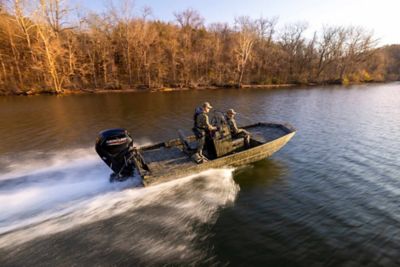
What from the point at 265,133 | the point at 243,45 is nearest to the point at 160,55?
the point at 243,45

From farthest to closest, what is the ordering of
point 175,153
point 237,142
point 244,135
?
point 244,135
point 237,142
point 175,153

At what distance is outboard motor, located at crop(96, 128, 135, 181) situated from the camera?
661 centimetres

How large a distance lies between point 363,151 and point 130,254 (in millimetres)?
10186

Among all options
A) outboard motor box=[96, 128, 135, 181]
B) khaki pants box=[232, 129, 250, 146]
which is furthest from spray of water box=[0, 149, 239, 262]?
khaki pants box=[232, 129, 250, 146]

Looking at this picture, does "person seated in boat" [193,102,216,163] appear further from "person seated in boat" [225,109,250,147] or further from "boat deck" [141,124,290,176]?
"person seated in boat" [225,109,250,147]

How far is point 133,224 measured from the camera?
5.52 meters

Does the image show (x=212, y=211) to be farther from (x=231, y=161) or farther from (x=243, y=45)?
(x=243, y=45)

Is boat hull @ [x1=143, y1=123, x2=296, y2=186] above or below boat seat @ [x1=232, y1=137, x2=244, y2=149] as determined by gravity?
below

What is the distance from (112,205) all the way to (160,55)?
37888 millimetres

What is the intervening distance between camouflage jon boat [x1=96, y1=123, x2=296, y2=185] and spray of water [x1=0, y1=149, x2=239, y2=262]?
1.34ft

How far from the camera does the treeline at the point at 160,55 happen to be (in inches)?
1297

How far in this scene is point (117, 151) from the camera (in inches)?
263

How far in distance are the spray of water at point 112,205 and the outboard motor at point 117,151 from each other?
42 cm

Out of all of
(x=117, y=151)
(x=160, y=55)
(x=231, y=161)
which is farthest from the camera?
(x=160, y=55)
